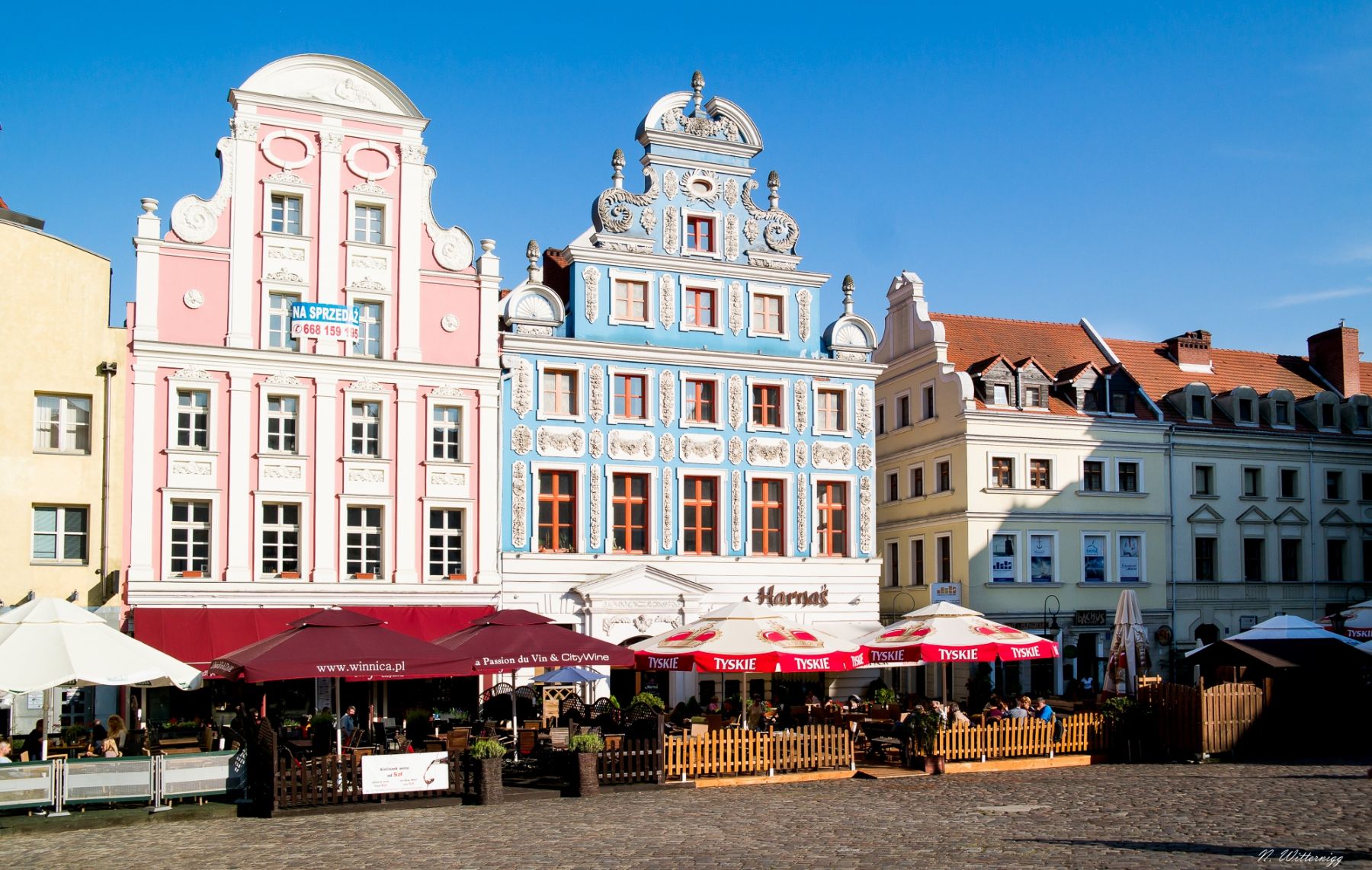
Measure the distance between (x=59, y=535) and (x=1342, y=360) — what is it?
4210 centimetres

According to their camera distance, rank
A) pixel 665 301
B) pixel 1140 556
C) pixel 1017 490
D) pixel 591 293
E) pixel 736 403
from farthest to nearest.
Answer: pixel 1140 556
pixel 1017 490
pixel 736 403
pixel 665 301
pixel 591 293

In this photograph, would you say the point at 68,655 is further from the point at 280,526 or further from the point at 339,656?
the point at 280,526

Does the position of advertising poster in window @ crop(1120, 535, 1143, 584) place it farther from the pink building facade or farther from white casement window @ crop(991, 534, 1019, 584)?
the pink building facade

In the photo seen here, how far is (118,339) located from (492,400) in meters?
8.50

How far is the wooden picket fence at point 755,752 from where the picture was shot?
949 inches

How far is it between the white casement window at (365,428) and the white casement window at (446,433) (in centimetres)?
124

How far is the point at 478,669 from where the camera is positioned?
24.1 metres

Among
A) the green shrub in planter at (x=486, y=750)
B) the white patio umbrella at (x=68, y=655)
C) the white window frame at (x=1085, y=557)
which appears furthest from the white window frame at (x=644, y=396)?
the white patio umbrella at (x=68, y=655)

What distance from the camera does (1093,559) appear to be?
45500 millimetres

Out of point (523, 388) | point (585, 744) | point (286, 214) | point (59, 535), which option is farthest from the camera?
point (523, 388)

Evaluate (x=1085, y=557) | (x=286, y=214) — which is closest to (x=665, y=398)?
(x=286, y=214)

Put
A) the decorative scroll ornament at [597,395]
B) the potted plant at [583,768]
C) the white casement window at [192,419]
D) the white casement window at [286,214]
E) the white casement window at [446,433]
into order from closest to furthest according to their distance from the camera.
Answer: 1. the potted plant at [583,768]
2. the white casement window at [192,419]
3. the white casement window at [286,214]
4. the white casement window at [446,433]
5. the decorative scroll ornament at [597,395]

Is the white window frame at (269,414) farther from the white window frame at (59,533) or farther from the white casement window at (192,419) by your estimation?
the white window frame at (59,533)

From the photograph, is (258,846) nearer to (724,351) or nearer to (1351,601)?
(724,351)
